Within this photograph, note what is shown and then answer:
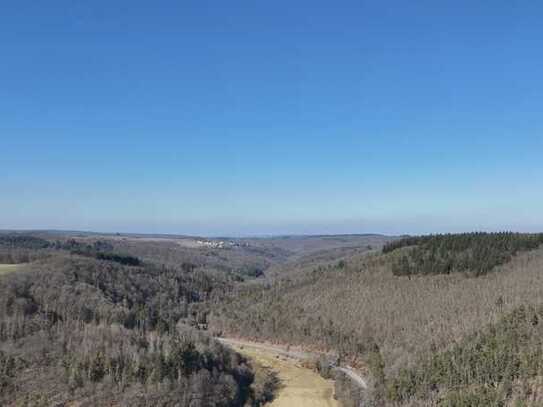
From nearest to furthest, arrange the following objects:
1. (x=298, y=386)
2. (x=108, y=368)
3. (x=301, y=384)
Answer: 1. (x=108, y=368)
2. (x=298, y=386)
3. (x=301, y=384)

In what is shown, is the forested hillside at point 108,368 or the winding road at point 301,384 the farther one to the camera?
the winding road at point 301,384

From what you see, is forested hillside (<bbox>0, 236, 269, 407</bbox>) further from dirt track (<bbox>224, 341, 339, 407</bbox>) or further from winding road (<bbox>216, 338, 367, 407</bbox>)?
winding road (<bbox>216, 338, 367, 407</bbox>)

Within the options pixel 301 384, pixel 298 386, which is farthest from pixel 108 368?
pixel 301 384

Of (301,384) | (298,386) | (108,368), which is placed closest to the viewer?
(108,368)

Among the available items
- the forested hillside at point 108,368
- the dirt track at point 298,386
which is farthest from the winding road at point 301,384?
the forested hillside at point 108,368

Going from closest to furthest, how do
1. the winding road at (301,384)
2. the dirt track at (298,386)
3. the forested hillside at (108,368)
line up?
the forested hillside at (108,368) < the dirt track at (298,386) < the winding road at (301,384)

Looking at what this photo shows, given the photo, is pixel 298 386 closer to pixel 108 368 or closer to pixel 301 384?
pixel 301 384

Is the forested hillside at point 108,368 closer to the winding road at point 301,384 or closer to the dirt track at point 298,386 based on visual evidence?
the dirt track at point 298,386

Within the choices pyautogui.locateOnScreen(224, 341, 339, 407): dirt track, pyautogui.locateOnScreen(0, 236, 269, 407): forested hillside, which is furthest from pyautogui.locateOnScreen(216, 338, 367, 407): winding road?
pyautogui.locateOnScreen(0, 236, 269, 407): forested hillside

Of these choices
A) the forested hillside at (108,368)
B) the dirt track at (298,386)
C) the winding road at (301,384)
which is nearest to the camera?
the forested hillside at (108,368)

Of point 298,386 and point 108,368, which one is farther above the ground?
point 108,368
